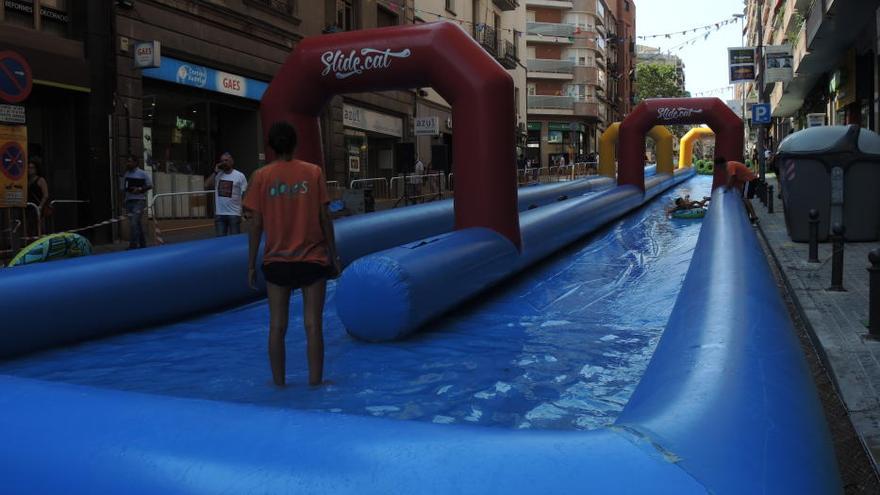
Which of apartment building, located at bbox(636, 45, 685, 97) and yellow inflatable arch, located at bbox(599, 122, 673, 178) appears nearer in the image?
yellow inflatable arch, located at bbox(599, 122, 673, 178)

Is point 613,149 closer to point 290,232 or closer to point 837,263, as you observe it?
point 837,263

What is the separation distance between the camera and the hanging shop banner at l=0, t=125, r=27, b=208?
27.1 feet

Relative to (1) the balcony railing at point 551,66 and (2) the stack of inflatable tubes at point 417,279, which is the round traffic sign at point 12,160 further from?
(1) the balcony railing at point 551,66

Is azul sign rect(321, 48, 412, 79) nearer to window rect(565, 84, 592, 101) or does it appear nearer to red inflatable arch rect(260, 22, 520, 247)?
red inflatable arch rect(260, 22, 520, 247)

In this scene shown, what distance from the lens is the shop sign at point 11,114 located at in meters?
8.20

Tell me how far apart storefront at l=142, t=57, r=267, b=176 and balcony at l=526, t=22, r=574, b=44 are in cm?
4347

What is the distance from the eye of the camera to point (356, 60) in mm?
8227

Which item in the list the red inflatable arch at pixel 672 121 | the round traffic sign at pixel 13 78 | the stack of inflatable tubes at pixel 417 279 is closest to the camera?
the stack of inflatable tubes at pixel 417 279

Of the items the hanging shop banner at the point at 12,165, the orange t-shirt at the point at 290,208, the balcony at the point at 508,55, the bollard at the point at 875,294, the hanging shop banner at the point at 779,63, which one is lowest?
the bollard at the point at 875,294

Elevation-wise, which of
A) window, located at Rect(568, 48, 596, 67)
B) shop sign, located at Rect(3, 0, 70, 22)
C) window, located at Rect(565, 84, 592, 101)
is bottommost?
shop sign, located at Rect(3, 0, 70, 22)

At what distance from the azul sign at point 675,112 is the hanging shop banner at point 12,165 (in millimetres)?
13979

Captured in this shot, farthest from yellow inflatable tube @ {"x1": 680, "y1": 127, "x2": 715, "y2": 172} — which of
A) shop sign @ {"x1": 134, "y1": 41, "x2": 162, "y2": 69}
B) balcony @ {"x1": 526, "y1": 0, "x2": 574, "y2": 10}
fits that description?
shop sign @ {"x1": 134, "y1": 41, "x2": 162, "y2": 69}

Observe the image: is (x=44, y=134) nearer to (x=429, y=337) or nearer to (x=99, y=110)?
(x=99, y=110)

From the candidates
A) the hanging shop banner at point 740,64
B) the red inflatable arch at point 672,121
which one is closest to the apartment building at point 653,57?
the hanging shop banner at point 740,64
